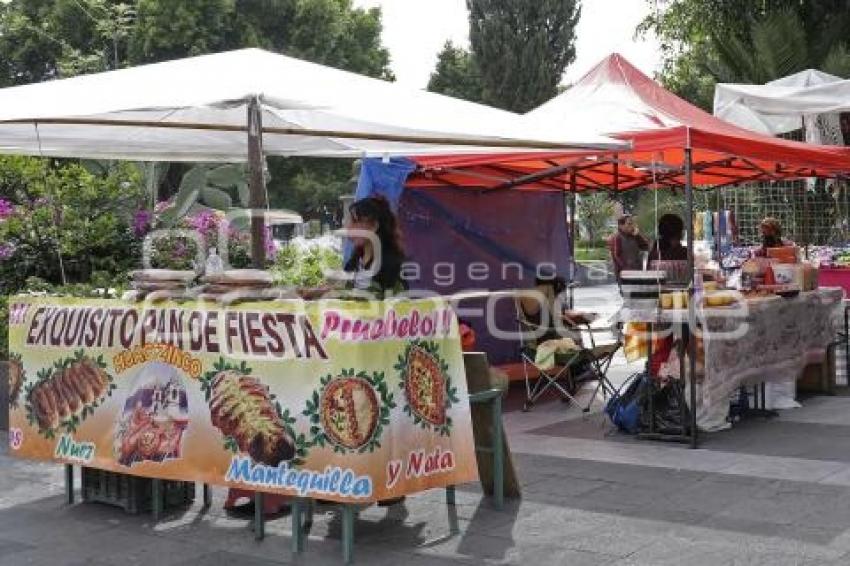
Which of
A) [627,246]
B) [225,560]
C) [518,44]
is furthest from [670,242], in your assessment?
[518,44]

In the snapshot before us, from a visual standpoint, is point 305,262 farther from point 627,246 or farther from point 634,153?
point 627,246

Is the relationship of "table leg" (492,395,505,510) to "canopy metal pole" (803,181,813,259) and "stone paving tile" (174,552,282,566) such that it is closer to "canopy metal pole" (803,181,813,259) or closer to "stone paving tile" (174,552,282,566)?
"stone paving tile" (174,552,282,566)

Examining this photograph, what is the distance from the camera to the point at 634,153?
7.79 metres

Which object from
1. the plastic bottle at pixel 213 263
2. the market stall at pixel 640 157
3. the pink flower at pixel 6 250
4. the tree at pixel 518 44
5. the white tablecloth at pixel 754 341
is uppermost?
the tree at pixel 518 44

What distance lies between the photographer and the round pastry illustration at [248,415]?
5.02 m

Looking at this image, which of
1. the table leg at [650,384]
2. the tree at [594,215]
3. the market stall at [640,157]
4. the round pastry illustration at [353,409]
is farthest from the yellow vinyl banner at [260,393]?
the tree at [594,215]

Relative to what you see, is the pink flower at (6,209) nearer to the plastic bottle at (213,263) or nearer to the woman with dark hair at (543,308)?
the plastic bottle at (213,263)

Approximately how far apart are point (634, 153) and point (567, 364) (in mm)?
2023

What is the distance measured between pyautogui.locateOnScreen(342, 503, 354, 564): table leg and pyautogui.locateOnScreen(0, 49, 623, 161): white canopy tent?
192cm

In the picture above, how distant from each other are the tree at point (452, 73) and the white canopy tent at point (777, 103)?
31203 mm

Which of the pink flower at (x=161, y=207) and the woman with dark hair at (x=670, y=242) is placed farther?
the pink flower at (x=161, y=207)

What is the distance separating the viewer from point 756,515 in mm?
5539

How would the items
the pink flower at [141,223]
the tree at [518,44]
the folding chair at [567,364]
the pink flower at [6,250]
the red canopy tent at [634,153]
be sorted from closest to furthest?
the red canopy tent at [634,153], the folding chair at [567,364], the pink flower at [6,250], the pink flower at [141,223], the tree at [518,44]

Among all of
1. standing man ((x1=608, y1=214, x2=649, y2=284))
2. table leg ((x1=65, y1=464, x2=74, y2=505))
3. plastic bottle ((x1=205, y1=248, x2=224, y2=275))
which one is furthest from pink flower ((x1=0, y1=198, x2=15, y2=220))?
standing man ((x1=608, y1=214, x2=649, y2=284))
